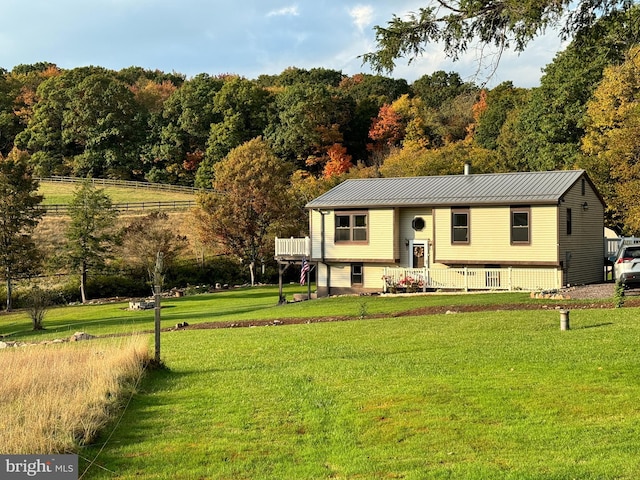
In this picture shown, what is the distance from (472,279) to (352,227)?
6509 mm

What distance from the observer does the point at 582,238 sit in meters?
28.5

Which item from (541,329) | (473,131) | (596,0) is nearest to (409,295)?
(541,329)

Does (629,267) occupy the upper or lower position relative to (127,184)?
lower

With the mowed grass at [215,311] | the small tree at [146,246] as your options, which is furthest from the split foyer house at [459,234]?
the small tree at [146,246]

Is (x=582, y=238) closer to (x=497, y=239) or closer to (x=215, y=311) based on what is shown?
(x=497, y=239)

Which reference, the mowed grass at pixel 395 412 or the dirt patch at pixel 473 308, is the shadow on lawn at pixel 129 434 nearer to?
the mowed grass at pixel 395 412

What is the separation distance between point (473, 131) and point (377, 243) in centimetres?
4380

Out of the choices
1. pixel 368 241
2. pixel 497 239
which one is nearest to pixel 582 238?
pixel 497 239

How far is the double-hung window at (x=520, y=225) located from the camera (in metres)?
26.8

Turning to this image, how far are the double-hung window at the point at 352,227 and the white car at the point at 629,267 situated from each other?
1195cm

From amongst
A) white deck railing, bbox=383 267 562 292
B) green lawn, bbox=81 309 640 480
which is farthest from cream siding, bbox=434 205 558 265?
green lawn, bbox=81 309 640 480

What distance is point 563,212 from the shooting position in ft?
87.4

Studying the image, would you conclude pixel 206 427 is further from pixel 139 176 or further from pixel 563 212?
pixel 139 176

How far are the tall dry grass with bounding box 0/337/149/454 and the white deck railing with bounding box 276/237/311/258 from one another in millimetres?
20192
